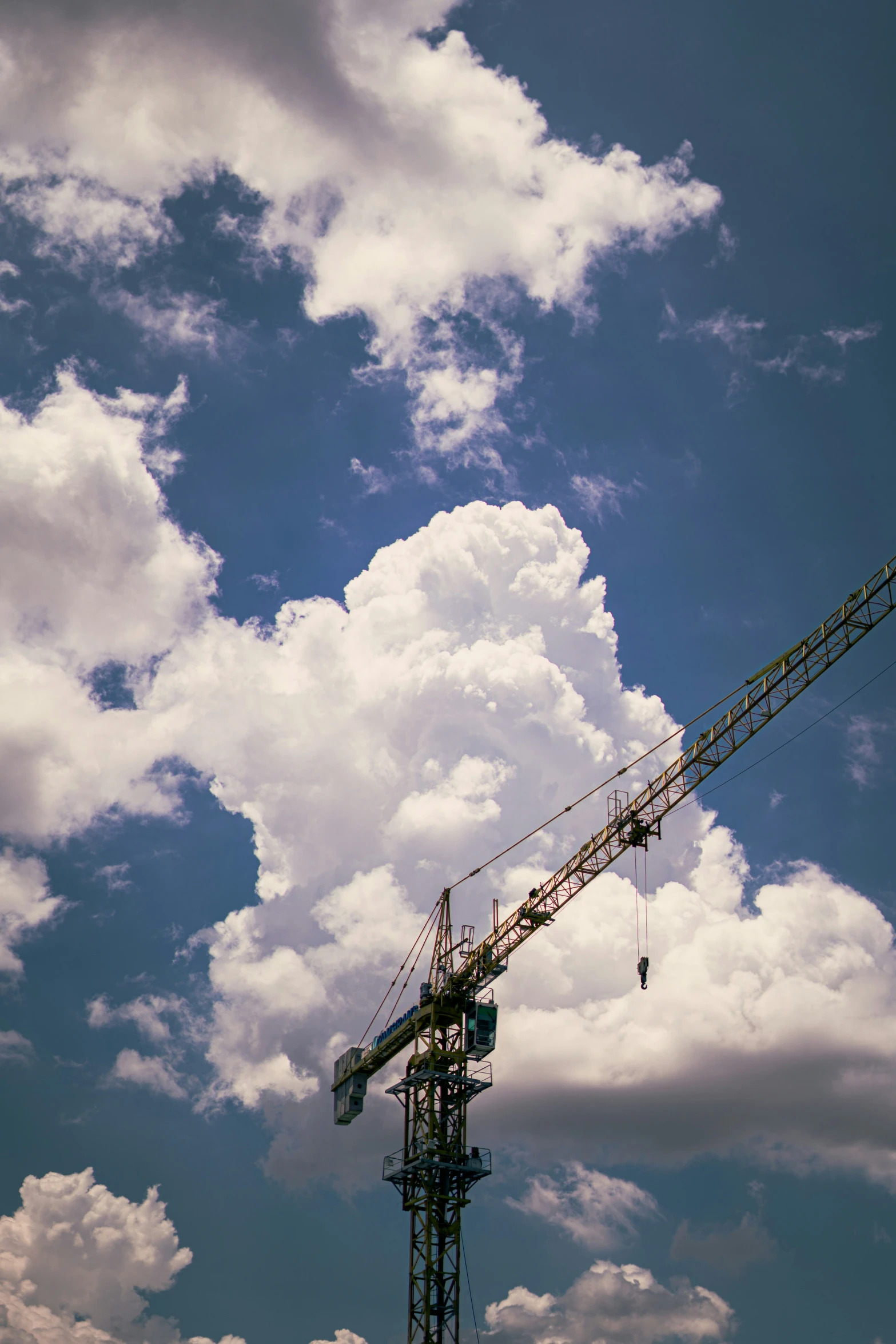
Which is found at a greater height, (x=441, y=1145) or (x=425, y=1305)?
(x=441, y=1145)

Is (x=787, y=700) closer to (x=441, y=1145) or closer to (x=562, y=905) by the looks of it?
(x=562, y=905)

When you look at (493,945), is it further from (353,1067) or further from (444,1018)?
(353,1067)

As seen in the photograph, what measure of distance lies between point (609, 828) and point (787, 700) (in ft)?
62.0

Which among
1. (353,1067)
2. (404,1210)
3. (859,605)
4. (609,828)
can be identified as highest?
(859,605)

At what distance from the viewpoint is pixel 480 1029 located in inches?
4801

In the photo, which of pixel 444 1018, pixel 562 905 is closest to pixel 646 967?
pixel 562 905

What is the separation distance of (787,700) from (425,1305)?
6072 centimetres

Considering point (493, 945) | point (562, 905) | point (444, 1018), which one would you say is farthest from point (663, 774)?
point (444, 1018)

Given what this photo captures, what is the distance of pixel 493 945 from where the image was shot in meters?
121

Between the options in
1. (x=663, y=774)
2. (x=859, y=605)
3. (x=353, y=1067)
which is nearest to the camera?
(x=859, y=605)

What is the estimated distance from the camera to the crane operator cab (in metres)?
121

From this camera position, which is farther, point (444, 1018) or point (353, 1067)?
point (353, 1067)

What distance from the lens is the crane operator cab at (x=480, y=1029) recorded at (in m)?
121

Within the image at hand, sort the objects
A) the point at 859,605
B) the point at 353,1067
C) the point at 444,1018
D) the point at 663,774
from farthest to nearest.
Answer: the point at 353,1067 < the point at 444,1018 < the point at 663,774 < the point at 859,605
